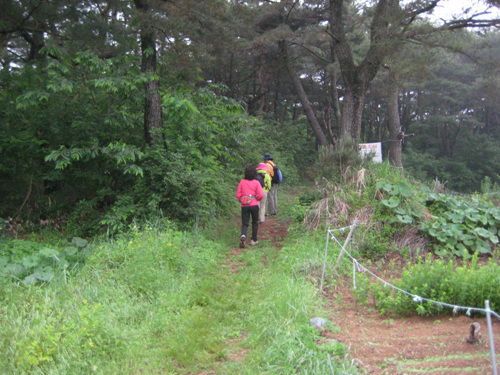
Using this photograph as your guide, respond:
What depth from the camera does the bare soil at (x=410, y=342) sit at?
304cm

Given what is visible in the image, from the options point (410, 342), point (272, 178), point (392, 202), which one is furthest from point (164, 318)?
point (272, 178)

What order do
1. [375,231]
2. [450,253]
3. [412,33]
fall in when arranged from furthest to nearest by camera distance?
[412,33], [375,231], [450,253]

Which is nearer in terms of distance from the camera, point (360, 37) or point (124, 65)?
point (124, 65)

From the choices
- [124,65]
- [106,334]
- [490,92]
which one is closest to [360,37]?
[490,92]

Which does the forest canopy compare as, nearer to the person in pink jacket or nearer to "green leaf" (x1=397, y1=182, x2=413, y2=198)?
the person in pink jacket

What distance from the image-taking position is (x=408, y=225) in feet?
22.8

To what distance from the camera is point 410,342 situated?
356 cm

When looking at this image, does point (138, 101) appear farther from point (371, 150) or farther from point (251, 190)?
point (371, 150)

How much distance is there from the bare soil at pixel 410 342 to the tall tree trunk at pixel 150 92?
5.90 m

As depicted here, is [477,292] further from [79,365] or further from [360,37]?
[360,37]

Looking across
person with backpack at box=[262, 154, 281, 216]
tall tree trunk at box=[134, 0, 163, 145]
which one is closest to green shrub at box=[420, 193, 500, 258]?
person with backpack at box=[262, 154, 281, 216]

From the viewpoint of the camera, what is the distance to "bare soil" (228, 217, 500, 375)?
9.96 ft

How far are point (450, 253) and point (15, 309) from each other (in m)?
6.05

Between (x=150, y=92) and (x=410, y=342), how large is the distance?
7.17 metres
